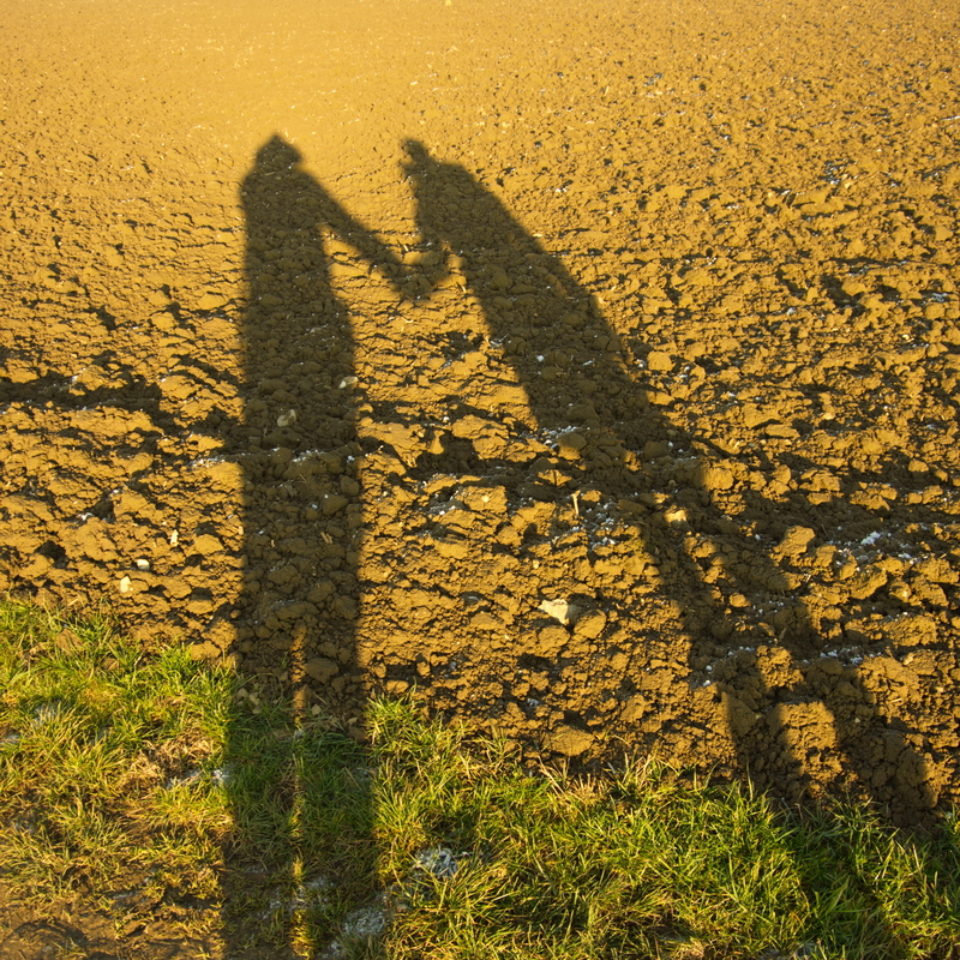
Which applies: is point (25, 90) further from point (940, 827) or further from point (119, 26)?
point (940, 827)

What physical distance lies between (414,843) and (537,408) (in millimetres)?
2431

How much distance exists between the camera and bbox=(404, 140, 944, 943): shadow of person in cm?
284

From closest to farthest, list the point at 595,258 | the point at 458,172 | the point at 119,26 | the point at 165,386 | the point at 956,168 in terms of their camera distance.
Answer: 1. the point at 165,386
2. the point at 595,258
3. the point at 956,168
4. the point at 458,172
5. the point at 119,26

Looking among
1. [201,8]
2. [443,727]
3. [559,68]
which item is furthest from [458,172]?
[201,8]

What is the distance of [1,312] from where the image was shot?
5.38 meters

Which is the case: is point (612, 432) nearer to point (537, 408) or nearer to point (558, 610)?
point (537, 408)

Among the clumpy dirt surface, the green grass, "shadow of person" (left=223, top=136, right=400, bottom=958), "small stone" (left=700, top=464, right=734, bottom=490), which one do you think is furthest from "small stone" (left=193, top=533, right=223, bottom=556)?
"small stone" (left=700, top=464, right=734, bottom=490)

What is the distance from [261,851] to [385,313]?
343 centimetres

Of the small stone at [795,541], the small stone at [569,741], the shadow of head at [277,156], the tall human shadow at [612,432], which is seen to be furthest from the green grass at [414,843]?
the shadow of head at [277,156]

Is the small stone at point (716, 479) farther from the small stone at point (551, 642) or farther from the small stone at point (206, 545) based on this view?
the small stone at point (206, 545)

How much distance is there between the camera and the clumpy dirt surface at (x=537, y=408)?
3.07 metres

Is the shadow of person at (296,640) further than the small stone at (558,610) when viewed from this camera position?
No

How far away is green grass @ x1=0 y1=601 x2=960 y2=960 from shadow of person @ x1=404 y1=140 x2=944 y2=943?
0.66 ft

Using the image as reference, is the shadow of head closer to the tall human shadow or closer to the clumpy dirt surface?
the clumpy dirt surface
